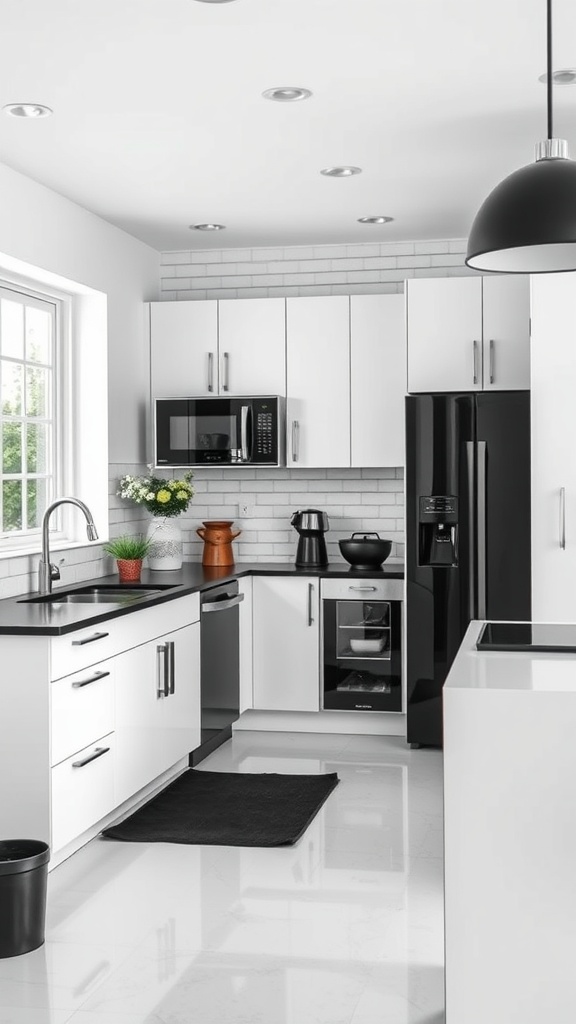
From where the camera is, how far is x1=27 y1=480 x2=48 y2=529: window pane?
5.34 m

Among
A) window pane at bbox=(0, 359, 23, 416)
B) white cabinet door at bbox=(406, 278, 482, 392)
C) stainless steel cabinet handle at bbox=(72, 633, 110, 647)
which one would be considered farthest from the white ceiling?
stainless steel cabinet handle at bbox=(72, 633, 110, 647)

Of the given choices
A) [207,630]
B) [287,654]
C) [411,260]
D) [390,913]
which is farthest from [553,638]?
[411,260]

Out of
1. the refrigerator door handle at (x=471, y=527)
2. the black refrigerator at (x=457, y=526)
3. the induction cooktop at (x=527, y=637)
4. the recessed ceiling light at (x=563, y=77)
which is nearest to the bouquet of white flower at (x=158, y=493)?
the black refrigerator at (x=457, y=526)

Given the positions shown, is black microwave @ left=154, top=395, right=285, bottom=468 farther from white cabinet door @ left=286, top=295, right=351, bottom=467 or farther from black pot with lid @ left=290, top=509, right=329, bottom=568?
black pot with lid @ left=290, top=509, right=329, bottom=568

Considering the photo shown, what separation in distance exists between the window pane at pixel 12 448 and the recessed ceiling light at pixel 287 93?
2.00m

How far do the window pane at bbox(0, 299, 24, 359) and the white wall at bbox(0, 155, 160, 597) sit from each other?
17cm

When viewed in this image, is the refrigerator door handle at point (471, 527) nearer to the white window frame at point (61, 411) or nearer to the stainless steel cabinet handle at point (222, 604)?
the stainless steel cabinet handle at point (222, 604)

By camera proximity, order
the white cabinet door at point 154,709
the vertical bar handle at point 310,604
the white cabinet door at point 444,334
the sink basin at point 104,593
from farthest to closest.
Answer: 1. the vertical bar handle at point 310,604
2. the white cabinet door at point 444,334
3. the sink basin at point 104,593
4. the white cabinet door at point 154,709

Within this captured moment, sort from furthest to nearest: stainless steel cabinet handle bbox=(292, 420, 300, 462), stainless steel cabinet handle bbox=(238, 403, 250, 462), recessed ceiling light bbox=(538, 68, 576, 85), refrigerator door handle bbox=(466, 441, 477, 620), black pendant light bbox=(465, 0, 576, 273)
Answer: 1. stainless steel cabinet handle bbox=(292, 420, 300, 462)
2. stainless steel cabinet handle bbox=(238, 403, 250, 462)
3. refrigerator door handle bbox=(466, 441, 477, 620)
4. recessed ceiling light bbox=(538, 68, 576, 85)
5. black pendant light bbox=(465, 0, 576, 273)

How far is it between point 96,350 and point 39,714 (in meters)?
2.47

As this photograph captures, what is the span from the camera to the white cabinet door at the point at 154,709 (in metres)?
4.48

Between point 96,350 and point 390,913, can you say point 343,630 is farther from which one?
point 390,913

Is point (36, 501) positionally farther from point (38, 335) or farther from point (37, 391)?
point (38, 335)

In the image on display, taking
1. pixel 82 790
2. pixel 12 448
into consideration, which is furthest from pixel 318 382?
pixel 82 790
